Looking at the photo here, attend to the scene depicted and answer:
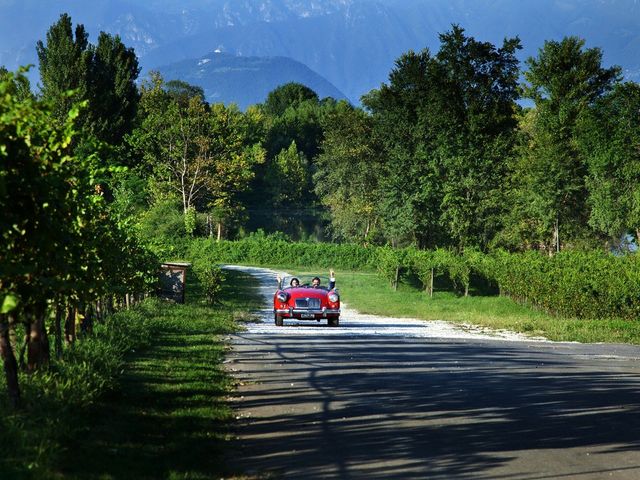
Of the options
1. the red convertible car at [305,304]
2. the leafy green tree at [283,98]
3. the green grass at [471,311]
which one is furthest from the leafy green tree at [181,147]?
the leafy green tree at [283,98]

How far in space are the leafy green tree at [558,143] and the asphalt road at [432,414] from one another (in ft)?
134

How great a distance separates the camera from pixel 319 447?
10273 mm

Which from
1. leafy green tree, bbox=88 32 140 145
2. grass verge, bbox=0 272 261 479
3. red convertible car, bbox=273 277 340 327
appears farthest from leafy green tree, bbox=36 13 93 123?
grass verge, bbox=0 272 261 479

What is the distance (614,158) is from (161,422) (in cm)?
5274

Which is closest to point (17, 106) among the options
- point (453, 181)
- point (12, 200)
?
point (12, 200)

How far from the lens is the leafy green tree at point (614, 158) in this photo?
59.1m

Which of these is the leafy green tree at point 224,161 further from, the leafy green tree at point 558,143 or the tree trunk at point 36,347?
the tree trunk at point 36,347

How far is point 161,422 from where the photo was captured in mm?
11336

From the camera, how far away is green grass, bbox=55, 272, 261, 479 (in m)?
8.98

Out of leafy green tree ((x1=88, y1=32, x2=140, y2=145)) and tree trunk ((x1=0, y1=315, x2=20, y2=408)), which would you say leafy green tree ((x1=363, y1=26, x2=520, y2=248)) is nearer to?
leafy green tree ((x1=88, y1=32, x2=140, y2=145))

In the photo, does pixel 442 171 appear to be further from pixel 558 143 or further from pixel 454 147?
pixel 558 143

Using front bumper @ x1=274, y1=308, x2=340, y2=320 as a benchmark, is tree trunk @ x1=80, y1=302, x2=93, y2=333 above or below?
above

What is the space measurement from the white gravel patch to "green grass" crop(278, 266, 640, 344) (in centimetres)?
108

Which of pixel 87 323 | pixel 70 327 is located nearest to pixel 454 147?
pixel 87 323
